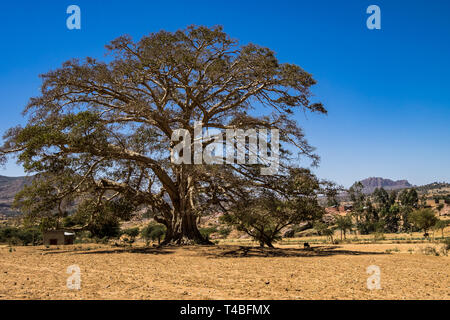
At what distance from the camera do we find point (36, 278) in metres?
7.43

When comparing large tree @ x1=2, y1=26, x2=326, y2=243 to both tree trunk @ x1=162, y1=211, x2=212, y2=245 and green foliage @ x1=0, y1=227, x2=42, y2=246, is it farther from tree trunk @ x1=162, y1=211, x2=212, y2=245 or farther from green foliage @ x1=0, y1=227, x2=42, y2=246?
green foliage @ x1=0, y1=227, x2=42, y2=246

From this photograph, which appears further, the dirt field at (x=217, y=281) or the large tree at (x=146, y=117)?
the large tree at (x=146, y=117)

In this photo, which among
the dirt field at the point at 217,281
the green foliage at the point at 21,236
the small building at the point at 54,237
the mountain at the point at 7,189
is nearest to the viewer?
the dirt field at the point at 217,281

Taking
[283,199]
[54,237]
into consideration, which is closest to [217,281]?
[283,199]

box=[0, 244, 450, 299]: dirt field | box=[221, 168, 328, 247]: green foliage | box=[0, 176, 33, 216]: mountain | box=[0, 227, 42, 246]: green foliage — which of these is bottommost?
box=[0, 227, 42, 246]: green foliage

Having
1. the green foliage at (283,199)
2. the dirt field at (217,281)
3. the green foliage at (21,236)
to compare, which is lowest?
the green foliage at (21,236)

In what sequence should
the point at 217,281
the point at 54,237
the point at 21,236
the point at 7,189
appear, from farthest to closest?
the point at 7,189
the point at 21,236
the point at 54,237
the point at 217,281

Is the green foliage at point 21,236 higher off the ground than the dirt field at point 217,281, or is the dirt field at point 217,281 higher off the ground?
the dirt field at point 217,281

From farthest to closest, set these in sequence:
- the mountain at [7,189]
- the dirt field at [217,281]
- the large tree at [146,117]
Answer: the mountain at [7,189]
the large tree at [146,117]
the dirt field at [217,281]

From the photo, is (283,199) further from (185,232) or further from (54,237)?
(54,237)

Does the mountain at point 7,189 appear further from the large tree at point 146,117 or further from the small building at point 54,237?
the large tree at point 146,117

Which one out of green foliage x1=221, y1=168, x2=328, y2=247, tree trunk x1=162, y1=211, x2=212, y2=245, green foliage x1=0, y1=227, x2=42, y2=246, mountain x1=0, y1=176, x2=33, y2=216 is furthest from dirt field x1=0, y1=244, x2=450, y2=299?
mountain x1=0, y1=176, x2=33, y2=216

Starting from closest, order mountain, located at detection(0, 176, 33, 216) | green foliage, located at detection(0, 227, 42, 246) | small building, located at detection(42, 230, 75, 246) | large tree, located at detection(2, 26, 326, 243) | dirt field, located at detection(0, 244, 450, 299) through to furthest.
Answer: dirt field, located at detection(0, 244, 450, 299)
large tree, located at detection(2, 26, 326, 243)
small building, located at detection(42, 230, 75, 246)
green foliage, located at detection(0, 227, 42, 246)
mountain, located at detection(0, 176, 33, 216)

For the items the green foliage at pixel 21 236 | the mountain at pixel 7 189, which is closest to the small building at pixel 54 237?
the green foliage at pixel 21 236
